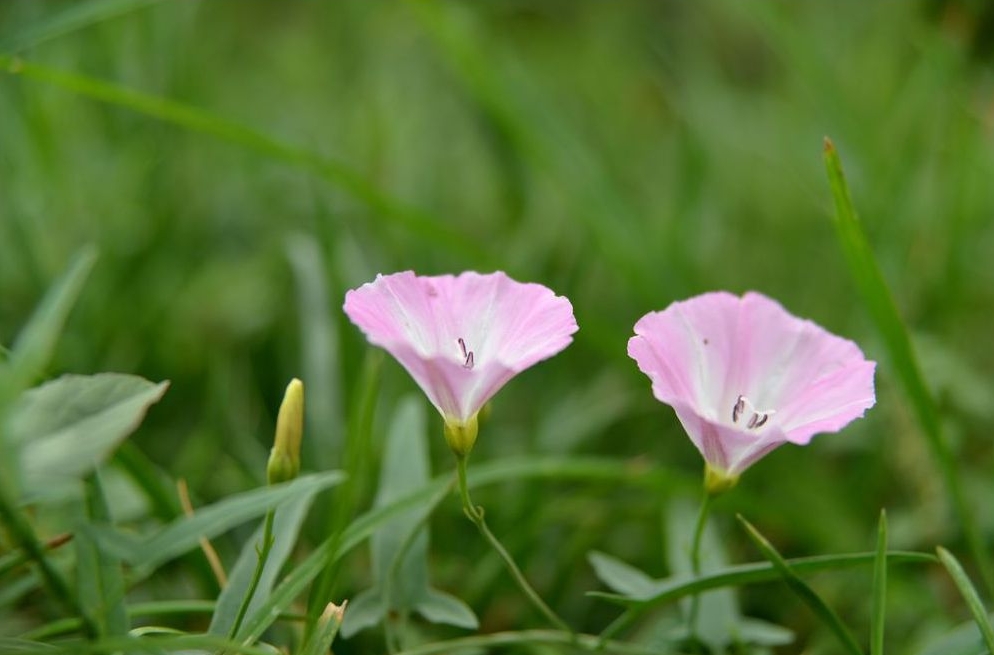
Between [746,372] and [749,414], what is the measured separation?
3 cm

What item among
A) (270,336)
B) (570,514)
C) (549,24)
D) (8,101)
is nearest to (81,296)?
(270,336)

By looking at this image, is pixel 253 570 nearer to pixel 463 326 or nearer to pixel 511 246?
pixel 463 326

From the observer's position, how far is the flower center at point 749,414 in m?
0.73

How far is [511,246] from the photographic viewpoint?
162cm

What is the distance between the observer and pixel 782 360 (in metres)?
0.76

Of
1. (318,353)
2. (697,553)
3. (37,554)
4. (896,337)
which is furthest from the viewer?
(318,353)

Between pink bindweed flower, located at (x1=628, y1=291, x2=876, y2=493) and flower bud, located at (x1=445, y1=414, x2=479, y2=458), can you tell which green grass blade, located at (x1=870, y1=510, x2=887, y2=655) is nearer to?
pink bindweed flower, located at (x1=628, y1=291, x2=876, y2=493)

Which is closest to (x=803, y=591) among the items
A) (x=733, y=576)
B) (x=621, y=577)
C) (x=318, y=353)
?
(x=733, y=576)

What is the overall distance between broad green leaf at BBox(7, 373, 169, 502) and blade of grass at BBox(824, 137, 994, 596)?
0.56 m

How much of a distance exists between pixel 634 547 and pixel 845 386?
0.56m

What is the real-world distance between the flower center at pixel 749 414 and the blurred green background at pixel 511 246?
25cm

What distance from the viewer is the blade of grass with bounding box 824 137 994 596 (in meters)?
0.88

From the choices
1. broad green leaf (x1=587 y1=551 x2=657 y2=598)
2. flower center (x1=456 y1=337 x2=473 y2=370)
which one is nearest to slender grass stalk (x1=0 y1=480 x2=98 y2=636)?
flower center (x1=456 y1=337 x2=473 y2=370)

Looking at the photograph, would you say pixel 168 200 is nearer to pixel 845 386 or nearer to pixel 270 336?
pixel 270 336
